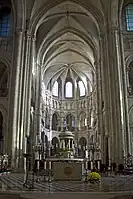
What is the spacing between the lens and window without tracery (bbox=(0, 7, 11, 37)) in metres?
27.0

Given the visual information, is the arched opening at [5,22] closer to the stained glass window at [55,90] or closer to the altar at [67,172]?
the altar at [67,172]

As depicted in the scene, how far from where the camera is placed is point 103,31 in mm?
27188

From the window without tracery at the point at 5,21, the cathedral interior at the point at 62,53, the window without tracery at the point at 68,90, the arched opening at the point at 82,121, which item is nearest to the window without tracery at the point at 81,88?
the window without tracery at the point at 68,90

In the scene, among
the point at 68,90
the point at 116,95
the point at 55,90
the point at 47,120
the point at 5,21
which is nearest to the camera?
the point at 116,95

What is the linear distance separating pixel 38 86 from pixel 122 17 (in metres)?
15.2

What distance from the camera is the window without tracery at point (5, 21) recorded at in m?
27.0

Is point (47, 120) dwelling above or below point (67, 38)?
below

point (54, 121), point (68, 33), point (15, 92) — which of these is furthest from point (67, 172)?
point (54, 121)

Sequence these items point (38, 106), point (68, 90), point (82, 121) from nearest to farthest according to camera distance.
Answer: point (38, 106) < point (82, 121) < point (68, 90)

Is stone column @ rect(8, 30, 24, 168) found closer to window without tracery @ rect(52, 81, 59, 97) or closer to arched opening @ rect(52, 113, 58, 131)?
window without tracery @ rect(52, 81, 59, 97)

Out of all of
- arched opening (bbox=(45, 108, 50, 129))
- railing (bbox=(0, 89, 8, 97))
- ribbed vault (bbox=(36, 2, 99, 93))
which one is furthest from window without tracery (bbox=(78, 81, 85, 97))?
railing (bbox=(0, 89, 8, 97))

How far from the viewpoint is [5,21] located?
27625 millimetres

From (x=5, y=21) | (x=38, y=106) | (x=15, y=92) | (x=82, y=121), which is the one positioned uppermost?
(x=5, y=21)

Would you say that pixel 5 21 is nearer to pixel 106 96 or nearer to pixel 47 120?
pixel 106 96
